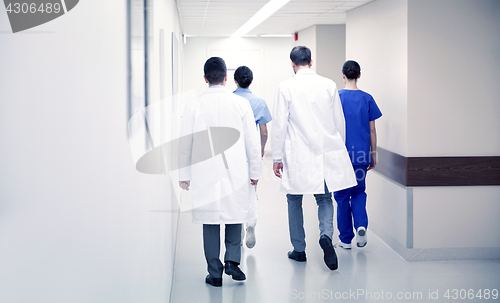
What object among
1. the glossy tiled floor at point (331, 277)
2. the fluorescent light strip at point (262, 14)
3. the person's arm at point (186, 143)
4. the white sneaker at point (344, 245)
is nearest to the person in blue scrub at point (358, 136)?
the white sneaker at point (344, 245)

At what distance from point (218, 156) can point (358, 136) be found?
155 cm

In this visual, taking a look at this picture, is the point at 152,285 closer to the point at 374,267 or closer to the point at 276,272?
the point at 276,272

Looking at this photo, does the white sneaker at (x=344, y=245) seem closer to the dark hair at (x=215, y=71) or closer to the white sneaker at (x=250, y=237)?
the white sneaker at (x=250, y=237)

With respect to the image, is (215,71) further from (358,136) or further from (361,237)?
(361,237)

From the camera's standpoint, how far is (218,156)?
128 inches

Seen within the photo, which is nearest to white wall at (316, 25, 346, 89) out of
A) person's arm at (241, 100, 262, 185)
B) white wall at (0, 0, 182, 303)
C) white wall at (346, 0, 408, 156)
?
white wall at (346, 0, 408, 156)

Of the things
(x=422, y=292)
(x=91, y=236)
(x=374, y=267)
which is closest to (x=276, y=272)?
(x=374, y=267)

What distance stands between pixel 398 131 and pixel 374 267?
125 centimetres

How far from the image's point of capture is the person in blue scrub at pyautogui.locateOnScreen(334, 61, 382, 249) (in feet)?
13.6

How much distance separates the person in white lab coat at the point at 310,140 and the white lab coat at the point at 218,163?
47 cm

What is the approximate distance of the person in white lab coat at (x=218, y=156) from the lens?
3246 millimetres

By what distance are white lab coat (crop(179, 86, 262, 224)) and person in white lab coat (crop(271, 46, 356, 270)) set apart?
0.47 meters

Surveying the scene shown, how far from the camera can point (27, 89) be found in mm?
503

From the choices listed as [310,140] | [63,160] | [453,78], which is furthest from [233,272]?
[63,160]
